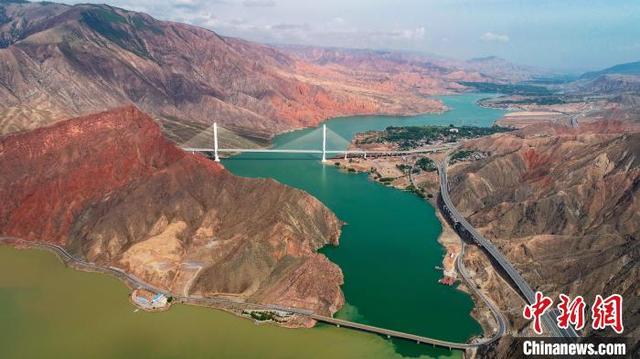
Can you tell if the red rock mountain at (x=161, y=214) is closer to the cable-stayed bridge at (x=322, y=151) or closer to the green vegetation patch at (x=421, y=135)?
the cable-stayed bridge at (x=322, y=151)

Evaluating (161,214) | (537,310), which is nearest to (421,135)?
(161,214)

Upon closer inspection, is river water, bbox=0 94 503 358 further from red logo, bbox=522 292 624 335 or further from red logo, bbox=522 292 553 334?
red logo, bbox=522 292 624 335

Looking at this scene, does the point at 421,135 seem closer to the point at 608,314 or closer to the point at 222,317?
the point at 222,317

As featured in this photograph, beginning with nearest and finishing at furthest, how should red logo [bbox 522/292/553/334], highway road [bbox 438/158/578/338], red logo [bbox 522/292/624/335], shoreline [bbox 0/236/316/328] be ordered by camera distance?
red logo [bbox 522/292/624/335]
red logo [bbox 522/292/553/334]
highway road [bbox 438/158/578/338]
shoreline [bbox 0/236/316/328]

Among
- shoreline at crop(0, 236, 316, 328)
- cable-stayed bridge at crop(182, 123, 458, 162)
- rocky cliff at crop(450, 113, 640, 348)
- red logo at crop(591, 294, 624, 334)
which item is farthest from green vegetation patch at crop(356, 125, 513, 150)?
red logo at crop(591, 294, 624, 334)

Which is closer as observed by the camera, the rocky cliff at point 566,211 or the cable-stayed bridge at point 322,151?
the rocky cliff at point 566,211

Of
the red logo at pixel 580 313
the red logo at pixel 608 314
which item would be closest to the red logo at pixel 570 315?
the red logo at pixel 580 313

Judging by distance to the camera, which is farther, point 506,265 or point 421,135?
point 421,135
